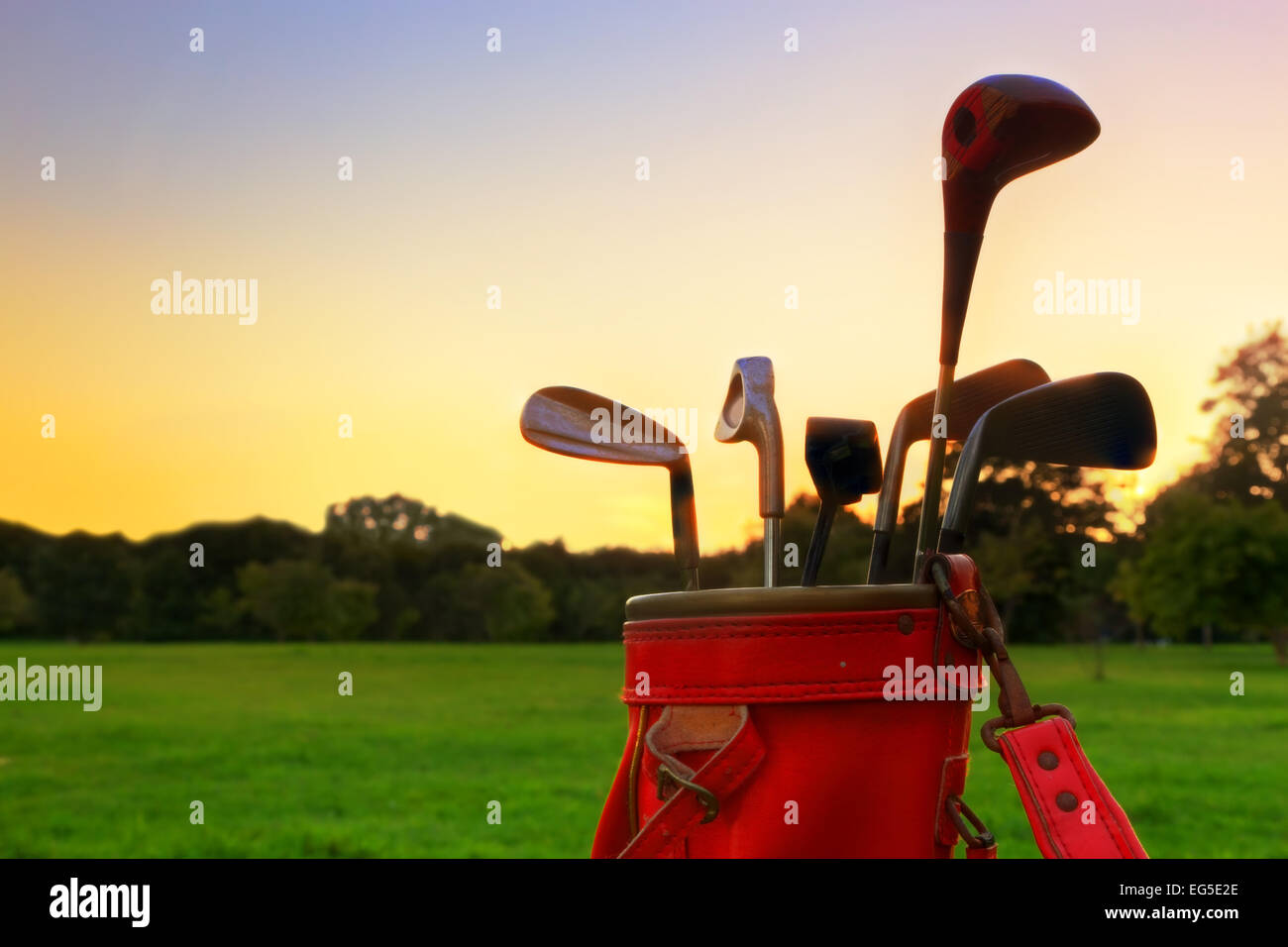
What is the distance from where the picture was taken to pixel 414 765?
1302 cm

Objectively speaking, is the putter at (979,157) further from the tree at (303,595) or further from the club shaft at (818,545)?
the tree at (303,595)

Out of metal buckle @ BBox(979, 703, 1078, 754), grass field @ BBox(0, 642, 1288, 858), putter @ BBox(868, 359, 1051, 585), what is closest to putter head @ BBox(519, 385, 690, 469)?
putter @ BBox(868, 359, 1051, 585)

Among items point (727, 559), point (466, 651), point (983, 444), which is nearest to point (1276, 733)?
point (727, 559)

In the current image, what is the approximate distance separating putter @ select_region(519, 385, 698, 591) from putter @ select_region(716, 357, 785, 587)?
0.08 meters

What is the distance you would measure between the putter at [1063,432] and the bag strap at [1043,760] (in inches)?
2.6

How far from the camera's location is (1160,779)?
11.1m

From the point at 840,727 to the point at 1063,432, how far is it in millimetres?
377

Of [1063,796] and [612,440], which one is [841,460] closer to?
[612,440]

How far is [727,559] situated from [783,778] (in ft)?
35.3

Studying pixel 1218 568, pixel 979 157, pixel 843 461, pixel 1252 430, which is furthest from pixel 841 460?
pixel 1252 430

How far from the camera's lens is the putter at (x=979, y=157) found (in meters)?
1.19

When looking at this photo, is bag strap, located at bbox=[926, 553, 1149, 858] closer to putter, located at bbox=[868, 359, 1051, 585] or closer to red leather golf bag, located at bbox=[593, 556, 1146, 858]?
red leather golf bag, located at bbox=[593, 556, 1146, 858]

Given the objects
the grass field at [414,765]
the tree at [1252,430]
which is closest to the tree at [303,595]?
the grass field at [414,765]
